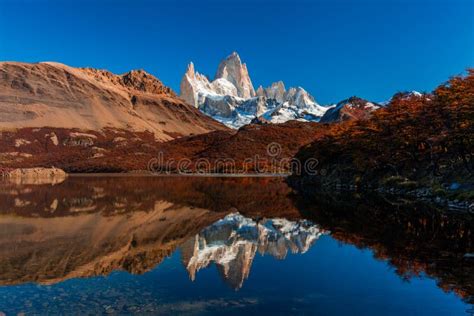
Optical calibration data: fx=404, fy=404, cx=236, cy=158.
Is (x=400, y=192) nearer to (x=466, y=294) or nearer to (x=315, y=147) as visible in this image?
(x=315, y=147)

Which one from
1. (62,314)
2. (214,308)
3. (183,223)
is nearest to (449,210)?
(183,223)

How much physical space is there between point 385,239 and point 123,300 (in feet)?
50.2

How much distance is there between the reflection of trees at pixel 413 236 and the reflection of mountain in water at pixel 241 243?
231 centimetres

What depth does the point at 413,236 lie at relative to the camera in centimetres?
2302

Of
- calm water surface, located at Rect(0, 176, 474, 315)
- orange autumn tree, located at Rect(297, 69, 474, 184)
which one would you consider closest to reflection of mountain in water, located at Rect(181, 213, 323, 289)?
calm water surface, located at Rect(0, 176, 474, 315)

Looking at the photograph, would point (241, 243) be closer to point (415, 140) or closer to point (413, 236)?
point (413, 236)

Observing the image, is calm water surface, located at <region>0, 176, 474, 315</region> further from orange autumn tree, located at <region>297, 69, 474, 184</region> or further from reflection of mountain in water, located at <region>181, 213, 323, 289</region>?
orange autumn tree, located at <region>297, 69, 474, 184</region>

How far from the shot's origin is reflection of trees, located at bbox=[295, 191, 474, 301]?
15898mm

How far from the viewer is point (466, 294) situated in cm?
1330

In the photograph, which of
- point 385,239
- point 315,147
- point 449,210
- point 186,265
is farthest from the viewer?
point 315,147

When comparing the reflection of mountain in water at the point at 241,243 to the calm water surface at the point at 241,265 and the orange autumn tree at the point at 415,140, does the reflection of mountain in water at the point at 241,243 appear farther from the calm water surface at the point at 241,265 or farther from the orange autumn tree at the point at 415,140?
the orange autumn tree at the point at 415,140

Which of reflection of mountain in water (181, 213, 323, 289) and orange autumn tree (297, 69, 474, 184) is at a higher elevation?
orange autumn tree (297, 69, 474, 184)

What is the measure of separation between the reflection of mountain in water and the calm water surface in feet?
0.21

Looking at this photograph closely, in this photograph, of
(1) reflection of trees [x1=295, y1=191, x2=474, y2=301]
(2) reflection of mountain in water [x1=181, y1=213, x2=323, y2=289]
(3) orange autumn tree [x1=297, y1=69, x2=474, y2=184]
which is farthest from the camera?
(3) orange autumn tree [x1=297, y1=69, x2=474, y2=184]
